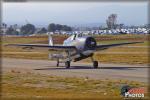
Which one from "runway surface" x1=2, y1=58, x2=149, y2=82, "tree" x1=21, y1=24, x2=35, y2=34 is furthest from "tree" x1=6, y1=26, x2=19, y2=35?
"runway surface" x1=2, y1=58, x2=149, y2=82

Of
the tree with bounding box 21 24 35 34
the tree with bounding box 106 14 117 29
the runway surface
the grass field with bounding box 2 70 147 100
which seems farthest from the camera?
the tree with bounding box 21 24 35 34

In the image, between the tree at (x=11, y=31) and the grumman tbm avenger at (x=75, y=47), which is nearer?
the grumman tbm avenger at (x=75, y=47)

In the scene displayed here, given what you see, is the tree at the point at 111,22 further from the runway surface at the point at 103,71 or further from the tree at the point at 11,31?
the runway surface at the point at 103,71

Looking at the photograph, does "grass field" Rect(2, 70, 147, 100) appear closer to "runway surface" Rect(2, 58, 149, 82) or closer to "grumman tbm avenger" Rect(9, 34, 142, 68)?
"runway surface" Rect(2, 58, 149, 82)

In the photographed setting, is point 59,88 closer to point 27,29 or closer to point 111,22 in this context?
point 111,22

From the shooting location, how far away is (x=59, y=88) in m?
19.9

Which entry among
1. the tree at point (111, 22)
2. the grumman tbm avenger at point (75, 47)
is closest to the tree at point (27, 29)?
the tree at point (111, 22)

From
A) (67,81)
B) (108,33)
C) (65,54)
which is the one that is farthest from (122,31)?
(67,81)

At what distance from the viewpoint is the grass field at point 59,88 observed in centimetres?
1695

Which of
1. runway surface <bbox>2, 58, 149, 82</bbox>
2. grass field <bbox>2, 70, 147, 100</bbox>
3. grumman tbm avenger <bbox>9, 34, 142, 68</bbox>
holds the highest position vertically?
grumman tbm avenger <bbox>9, 34, 142, 68</bbox>

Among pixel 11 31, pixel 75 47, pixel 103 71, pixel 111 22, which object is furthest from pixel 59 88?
pixel 11 31

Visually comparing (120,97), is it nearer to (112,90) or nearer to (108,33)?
(112,90)

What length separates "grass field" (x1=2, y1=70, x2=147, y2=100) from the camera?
1695 cm

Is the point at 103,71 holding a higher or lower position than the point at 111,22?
lower
